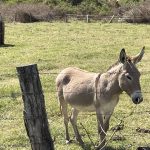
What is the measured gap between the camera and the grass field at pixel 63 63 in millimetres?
10672

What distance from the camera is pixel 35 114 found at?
6.50m

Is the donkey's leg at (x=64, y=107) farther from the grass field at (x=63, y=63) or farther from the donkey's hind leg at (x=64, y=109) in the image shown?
the grass field at (x=63, y=63)

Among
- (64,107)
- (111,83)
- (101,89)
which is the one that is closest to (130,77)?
(111,83)

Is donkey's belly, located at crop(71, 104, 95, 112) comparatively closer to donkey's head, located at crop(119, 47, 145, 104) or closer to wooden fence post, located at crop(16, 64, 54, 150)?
donkey's head, located at crop(119, 47, 145, 104)

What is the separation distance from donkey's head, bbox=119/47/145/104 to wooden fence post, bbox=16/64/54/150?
2.52m

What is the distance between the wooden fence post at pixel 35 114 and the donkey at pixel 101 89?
2108 mm

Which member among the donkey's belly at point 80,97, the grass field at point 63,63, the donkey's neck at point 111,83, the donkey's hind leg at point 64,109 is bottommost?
the grass field at point 63,63

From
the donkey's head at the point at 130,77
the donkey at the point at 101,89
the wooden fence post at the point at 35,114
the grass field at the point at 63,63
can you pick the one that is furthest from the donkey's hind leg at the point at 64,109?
the wooden fence post at the point at 35,114

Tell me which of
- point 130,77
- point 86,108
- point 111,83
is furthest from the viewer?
point 86,108

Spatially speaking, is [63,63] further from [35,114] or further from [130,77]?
[35,114]

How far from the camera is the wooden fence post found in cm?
642

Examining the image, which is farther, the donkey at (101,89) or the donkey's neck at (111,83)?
the donkey's neck at (111,83)

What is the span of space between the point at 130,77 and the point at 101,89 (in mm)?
780

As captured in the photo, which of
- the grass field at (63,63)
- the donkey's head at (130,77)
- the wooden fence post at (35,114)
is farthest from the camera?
the grass field at (63,63)
